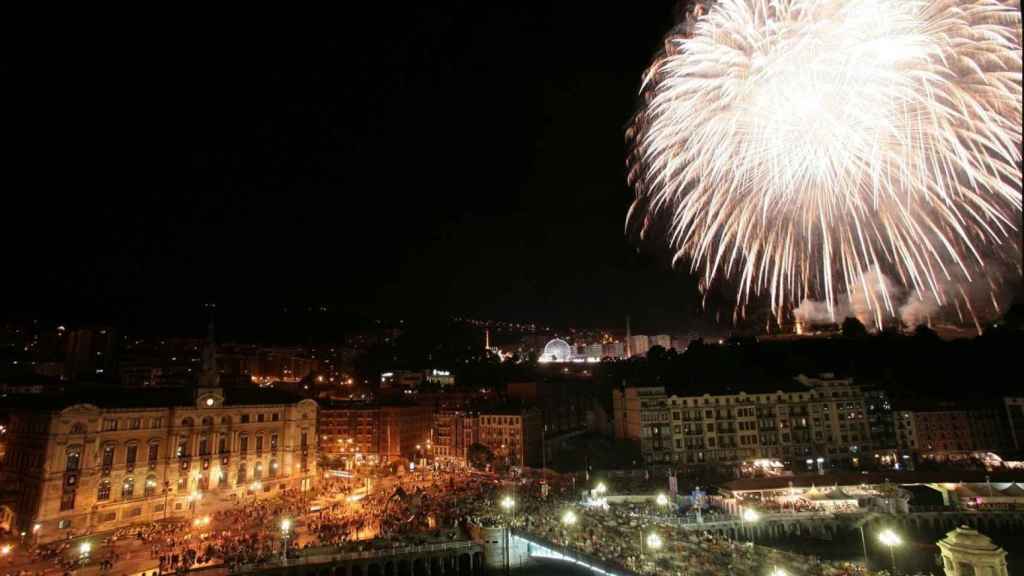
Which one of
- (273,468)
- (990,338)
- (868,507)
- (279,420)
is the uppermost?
(990,338)

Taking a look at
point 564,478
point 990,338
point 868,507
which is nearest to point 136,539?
point 564,478

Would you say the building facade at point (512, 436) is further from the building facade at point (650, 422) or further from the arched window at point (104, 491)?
the arched window at point (104, 491)

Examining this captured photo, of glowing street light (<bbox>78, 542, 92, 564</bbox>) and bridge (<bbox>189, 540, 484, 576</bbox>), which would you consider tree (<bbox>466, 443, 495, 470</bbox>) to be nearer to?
bridge (<bbox>189, 540, 484, 576</bbox>)

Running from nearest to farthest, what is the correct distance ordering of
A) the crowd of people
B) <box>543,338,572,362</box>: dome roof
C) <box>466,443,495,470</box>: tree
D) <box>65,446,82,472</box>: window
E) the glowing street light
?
the crowd of people < the glowing street light < <box>65,446,82,472</box>: window < <box>466,443,495,470</box>: tree < <box>543,338,572,362</box>: dome roof

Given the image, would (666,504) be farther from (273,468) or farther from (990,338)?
(990,338)

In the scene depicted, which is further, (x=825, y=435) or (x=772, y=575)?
(x=825, y=435)

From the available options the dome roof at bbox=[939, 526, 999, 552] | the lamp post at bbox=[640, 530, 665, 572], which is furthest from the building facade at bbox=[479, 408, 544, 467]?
the dome roof at bbox=[939, 526, 999, 552]
